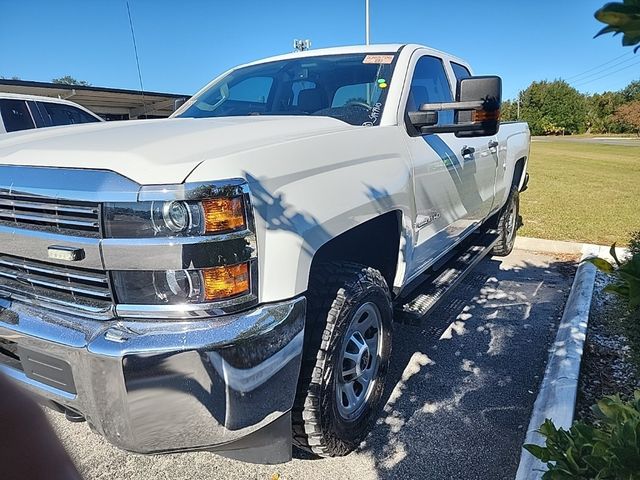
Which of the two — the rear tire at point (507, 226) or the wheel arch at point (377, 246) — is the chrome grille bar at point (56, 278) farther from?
the rear tire at point (507, 226)

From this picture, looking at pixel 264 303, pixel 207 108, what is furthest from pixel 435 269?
pixel 264 303

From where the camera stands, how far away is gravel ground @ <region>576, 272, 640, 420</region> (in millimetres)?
2861

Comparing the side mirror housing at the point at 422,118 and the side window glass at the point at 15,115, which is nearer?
the side mirror housing at the point at 422,118

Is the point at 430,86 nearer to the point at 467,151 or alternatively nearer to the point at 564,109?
the point at 467,151

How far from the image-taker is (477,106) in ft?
8.80

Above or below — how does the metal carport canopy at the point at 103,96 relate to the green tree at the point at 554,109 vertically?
above

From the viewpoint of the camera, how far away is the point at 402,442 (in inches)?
104

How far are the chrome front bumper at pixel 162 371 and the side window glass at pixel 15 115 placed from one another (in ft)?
23.1

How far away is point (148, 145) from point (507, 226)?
5.14 m

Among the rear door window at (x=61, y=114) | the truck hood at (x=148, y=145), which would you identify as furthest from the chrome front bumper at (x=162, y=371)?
the rear door window at (x=61, y=114)

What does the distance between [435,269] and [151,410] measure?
287 centimetres

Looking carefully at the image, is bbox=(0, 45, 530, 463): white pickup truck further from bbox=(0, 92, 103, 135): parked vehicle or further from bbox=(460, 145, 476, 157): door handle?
bbox=(0, 92, 103, 135): parked vehicle

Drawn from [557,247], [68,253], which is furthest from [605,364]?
[557,247]

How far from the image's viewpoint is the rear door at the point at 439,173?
307 cm
